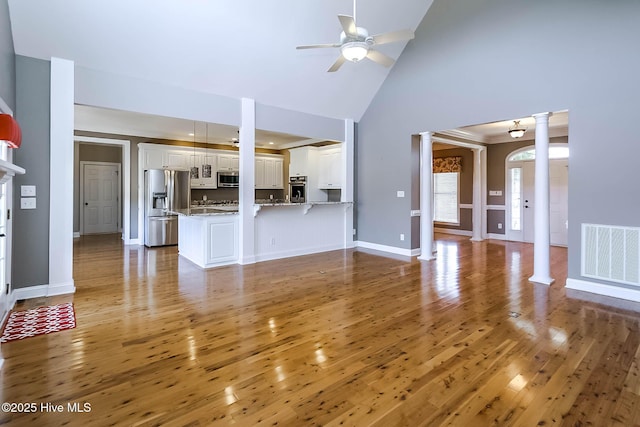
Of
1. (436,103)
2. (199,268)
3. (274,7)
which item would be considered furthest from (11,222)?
(436,103)

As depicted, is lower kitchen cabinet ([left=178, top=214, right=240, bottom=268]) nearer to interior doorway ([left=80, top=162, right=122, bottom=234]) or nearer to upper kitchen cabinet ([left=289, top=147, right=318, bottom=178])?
upper kitchen cabinet ([left=289, top=147, right=318, bottom=178])

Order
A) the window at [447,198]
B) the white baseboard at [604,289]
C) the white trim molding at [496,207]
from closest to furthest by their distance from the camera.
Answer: the white baseboard at [604,289] < the white trim molding at [496,207] < the window at [447,198]

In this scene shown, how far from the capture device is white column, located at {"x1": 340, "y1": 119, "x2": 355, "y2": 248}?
699 centimetres

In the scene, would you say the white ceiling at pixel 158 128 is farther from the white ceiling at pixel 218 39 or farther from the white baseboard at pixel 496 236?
the white baseboard at pixel 496 236

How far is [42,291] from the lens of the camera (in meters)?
3.86

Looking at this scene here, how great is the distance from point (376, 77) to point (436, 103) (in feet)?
4.28

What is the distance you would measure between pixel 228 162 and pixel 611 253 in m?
7.89

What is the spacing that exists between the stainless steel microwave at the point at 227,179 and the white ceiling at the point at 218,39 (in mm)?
3410

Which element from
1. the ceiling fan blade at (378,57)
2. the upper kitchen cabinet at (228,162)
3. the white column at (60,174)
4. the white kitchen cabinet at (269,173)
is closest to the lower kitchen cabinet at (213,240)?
the white column at (60,174)

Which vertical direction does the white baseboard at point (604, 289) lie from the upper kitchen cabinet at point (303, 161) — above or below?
below

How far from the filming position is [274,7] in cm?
427

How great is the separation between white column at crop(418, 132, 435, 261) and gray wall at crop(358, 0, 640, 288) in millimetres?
281

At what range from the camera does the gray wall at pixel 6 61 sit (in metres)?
3.12

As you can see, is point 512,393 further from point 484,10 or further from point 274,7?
point 484,10
